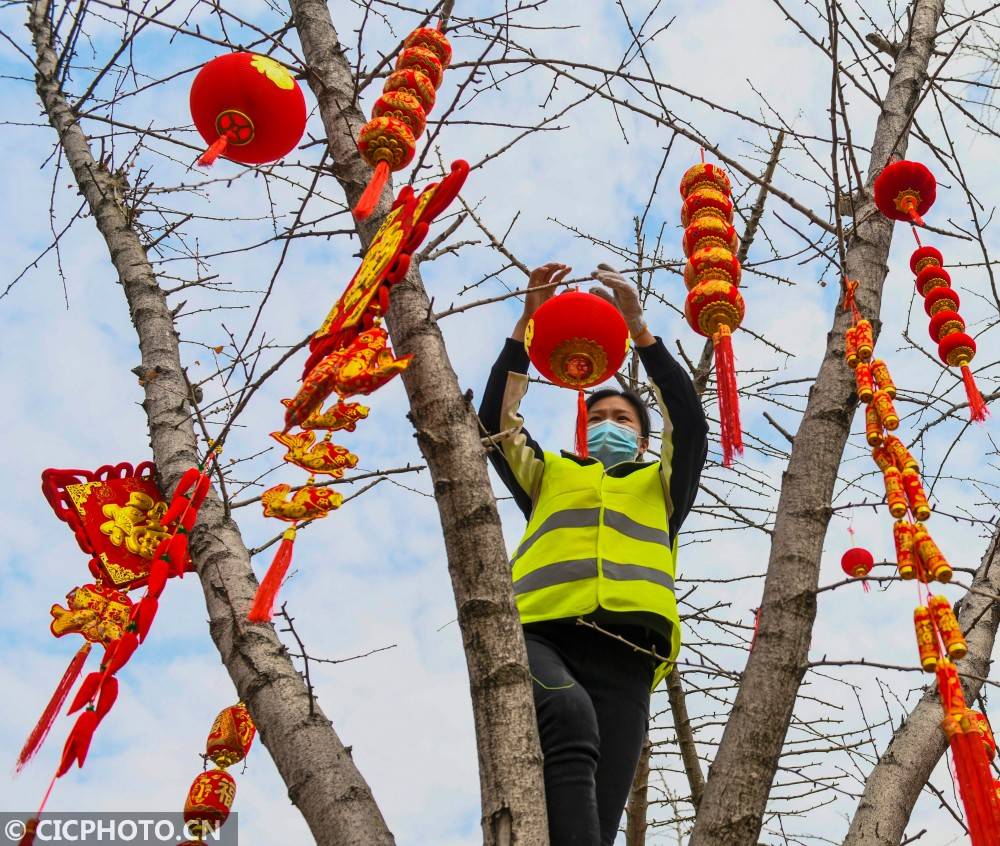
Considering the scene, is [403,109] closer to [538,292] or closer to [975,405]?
[538,292]

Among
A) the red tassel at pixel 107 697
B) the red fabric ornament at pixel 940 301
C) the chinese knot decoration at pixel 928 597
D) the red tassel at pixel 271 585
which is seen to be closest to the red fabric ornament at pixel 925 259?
the red fabric ornament at pixel 940 301

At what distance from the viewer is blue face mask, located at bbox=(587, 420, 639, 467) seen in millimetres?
3070

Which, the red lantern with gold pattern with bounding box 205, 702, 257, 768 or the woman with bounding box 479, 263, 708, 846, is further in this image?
the red lantern with gold pattern with bounding box 205, 702, 257, 768

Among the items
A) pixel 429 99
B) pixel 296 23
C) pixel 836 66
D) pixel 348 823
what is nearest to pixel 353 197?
pixel 429 99

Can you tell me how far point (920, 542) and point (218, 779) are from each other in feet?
6.15

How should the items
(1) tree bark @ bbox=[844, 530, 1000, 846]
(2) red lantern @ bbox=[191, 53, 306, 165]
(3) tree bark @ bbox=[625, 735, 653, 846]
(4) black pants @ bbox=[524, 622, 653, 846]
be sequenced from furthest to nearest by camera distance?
(3) tree bark @ bbox=[625, 735, 653, 846]
(2) red lantern @ bbox=[191, 53, 306, 165]
(1) tree bark @ bbox=[844, 530, 1000, 846]
(4) black pants @ bbox=[524, 622, 653, 846]

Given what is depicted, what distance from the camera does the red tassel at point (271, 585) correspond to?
239 cm

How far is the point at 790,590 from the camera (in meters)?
2.39

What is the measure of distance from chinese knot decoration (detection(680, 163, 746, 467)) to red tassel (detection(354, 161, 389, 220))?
0.87m

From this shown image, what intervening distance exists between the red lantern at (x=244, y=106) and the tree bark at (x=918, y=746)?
2.01 m

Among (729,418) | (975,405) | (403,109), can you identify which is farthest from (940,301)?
(403,109)

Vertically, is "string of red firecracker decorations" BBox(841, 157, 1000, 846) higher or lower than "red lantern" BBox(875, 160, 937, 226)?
lower

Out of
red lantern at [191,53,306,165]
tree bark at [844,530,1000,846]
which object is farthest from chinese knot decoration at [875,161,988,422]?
red lantern at [191,53,306,165]

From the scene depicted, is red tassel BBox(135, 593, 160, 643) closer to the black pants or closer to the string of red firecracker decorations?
the black pants
